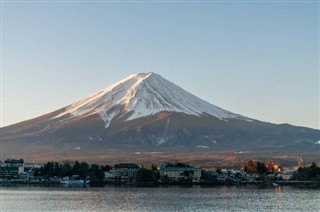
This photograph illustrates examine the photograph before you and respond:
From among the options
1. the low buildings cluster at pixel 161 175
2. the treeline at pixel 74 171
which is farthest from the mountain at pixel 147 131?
the treeline at pixel 74 171

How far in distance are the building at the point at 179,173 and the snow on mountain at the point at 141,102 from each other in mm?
39530

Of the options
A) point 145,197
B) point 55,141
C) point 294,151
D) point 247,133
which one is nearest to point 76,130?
point 55,141

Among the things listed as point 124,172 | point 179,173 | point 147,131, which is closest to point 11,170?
point 124,172

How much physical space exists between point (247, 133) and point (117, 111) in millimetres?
16823

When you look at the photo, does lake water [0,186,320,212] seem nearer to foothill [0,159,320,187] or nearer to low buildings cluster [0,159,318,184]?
foothill [0,159,320,187]

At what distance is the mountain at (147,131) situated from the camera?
76.1 m

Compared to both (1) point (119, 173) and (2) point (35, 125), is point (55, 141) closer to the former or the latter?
(2) point (35, 125)

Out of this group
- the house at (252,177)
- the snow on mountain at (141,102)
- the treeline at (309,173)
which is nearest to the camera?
the treeline at (309,173)

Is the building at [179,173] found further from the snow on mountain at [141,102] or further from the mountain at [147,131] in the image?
the snow on mountain at [141,102]

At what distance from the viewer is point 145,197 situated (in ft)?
100

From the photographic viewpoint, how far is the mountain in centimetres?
7611

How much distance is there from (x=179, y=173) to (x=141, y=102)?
1775 inches

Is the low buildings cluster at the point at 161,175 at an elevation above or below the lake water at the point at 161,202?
above

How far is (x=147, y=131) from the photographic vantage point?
3265 inches
